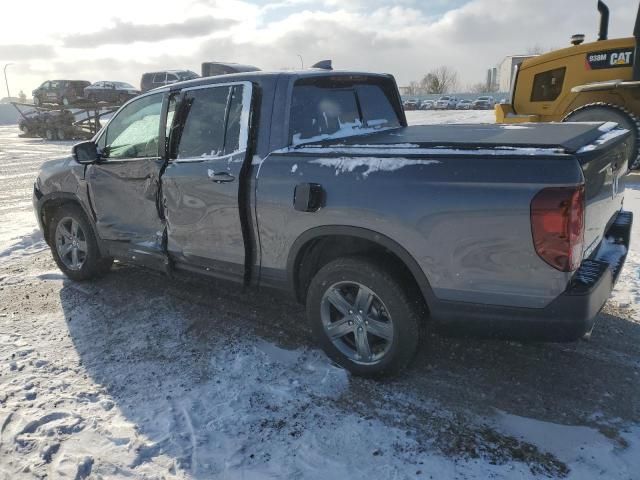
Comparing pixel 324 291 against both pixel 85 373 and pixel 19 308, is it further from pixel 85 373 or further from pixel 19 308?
pixel 19 308

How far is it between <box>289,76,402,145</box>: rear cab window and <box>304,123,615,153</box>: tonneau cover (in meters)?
0.10

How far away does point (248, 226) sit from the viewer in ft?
11.4

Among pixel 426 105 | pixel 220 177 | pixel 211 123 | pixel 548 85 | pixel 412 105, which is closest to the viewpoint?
pixel 220 177

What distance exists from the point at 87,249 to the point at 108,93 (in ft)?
77.9

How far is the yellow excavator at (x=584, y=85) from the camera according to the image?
8609 millimetres

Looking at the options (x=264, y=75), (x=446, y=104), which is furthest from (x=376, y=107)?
(x=446, y=104)

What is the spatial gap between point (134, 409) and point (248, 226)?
1.34 metres

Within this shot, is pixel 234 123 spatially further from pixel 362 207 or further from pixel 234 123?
pixel 362 207

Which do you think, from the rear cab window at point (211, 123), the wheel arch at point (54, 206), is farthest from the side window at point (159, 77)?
the rear cab window at point (211, 123)

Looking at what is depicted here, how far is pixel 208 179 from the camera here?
3.60 meters

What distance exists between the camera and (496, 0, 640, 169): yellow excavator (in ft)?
28.2

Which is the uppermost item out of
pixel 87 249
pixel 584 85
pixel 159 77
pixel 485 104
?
pixel 159 77

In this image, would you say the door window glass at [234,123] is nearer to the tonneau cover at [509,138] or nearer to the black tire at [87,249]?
the tonneau cover at [509,138]

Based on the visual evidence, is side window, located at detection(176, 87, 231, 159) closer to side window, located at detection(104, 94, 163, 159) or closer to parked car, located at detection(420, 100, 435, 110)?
side window, located at detection(104, 94, 163, 159)
